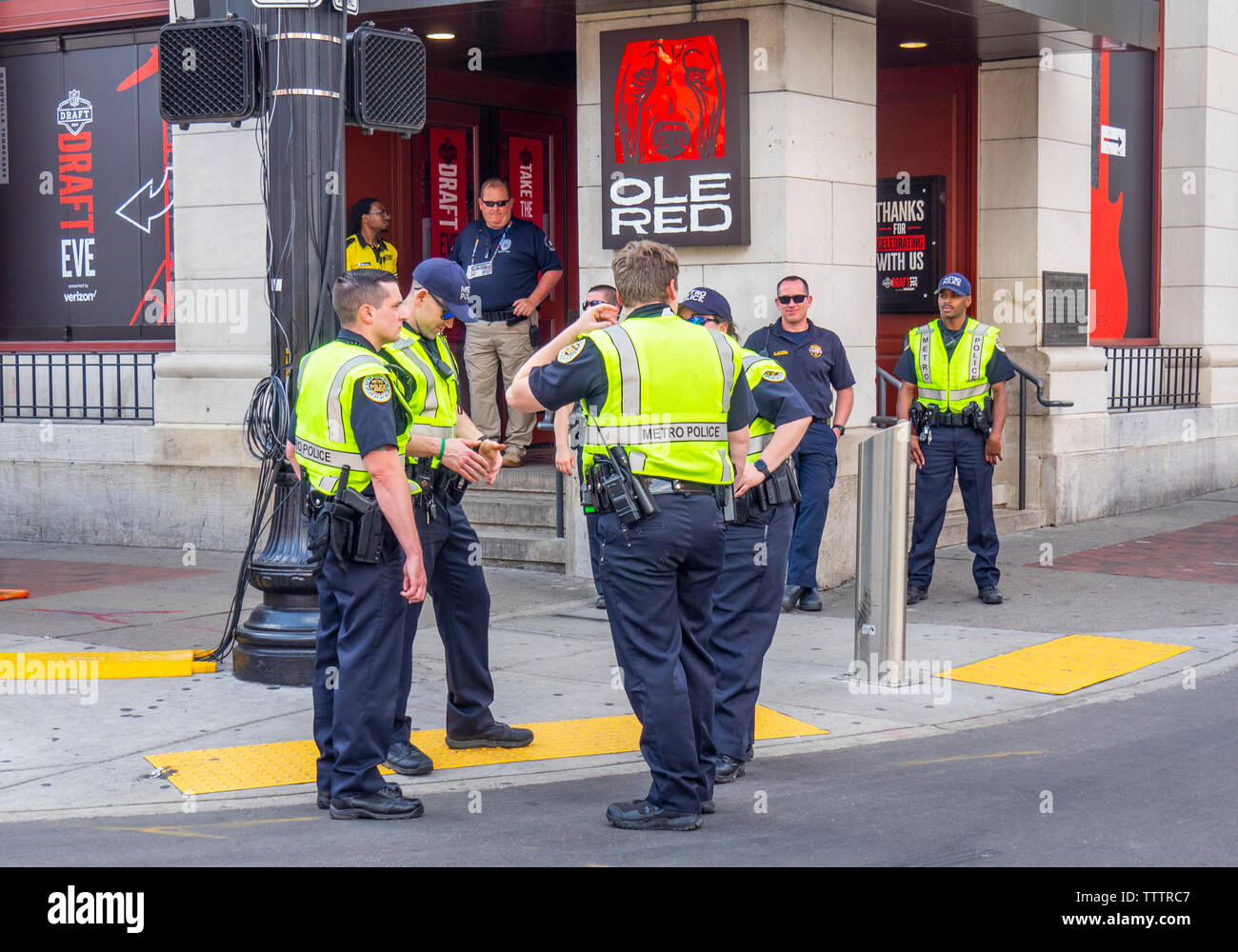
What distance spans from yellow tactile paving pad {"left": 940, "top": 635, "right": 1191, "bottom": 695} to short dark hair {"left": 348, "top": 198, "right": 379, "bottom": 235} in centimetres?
637

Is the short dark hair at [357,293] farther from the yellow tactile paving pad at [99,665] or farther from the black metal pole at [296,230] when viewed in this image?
the yellow tactile paving pad at [99,665]

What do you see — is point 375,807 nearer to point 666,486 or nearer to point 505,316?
point 666,486

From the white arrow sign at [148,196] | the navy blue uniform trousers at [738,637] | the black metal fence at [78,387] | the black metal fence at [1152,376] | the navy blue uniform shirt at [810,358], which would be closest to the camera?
the navy blue uniform trousers at [738,637]

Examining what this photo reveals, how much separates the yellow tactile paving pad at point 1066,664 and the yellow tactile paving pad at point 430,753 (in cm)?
139

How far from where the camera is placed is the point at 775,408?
6188 mm

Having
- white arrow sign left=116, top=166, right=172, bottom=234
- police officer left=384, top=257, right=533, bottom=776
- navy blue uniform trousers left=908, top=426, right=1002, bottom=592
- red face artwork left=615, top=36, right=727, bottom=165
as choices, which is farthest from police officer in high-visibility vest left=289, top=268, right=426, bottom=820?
white arrow sign left=116, top=166, right=172, bottom=234

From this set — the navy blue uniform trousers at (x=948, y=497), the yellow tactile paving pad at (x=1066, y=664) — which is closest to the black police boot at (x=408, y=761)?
the yellow tactile paving pad at (x=1066, y=664)

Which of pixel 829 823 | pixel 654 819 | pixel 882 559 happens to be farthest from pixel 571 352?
pixel 882 559

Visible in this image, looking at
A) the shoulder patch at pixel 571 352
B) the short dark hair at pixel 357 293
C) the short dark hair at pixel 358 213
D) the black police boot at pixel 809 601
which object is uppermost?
the short dark hair at pixel 358 213

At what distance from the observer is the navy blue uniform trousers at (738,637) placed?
20.7 ft

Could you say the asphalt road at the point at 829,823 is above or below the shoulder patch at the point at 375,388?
below

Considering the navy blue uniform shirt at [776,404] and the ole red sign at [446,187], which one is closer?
the navy blue uniform shirt at [776,404]
